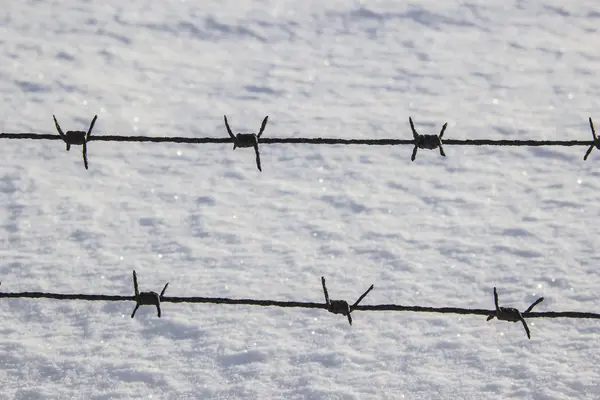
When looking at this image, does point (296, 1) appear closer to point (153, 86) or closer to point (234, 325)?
point (153, 86)

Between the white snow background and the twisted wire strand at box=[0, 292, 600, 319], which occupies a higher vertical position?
the twisted wire strand at box=[0, 292, 600, 319]

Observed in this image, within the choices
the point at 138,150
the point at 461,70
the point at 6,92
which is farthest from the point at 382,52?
the point at 6,92

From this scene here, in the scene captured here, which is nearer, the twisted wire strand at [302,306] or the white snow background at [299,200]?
the twisted wire strand at [302,306]

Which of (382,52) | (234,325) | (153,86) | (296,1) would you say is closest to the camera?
(234,325)

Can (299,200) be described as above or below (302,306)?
below

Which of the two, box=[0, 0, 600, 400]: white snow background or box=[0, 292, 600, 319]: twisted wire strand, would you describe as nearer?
box=[0, 292, 600, 319]: twisted wire strand

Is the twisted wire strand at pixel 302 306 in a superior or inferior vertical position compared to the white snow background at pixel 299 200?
superior

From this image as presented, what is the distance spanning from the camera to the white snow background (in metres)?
2.78

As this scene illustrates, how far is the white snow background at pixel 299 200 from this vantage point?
9.12 ft

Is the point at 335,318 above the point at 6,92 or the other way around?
the other way around

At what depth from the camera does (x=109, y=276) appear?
3146 millimetres

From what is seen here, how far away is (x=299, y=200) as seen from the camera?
371cm

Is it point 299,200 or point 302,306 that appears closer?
point 302,306

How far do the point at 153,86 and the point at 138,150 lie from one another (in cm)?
71
